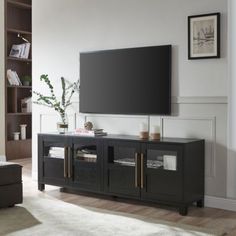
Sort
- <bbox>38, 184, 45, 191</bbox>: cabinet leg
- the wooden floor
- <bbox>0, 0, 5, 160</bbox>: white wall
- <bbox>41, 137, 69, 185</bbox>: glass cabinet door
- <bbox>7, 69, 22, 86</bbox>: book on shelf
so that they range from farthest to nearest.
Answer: <bbox>7, 69, 22, 86</bbox>: book on shelf
<bbox>0, 0, 5, 160</bbox>: white wall
<bbox>38, 184, 45, 191</bbox>: cabinet leg
<bbox>41, 137, 69, 185</bbox>: glass cabinet door
the wooden floor

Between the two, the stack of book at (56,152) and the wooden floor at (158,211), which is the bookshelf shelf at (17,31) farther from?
the wooden floor at (158,211)

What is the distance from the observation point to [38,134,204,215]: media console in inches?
160

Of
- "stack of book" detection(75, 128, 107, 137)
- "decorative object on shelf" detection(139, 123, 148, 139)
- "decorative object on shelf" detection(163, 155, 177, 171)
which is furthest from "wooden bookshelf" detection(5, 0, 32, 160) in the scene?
"decorative object on shelf" detection(163, 155, 177, 171)

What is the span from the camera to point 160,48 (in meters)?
4.51

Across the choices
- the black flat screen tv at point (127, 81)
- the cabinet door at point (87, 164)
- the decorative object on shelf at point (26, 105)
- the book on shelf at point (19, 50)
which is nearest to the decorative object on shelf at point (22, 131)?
the decorative object on shelf at point (26, 105)

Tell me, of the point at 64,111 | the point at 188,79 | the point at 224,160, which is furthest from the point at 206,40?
the point at 64,111

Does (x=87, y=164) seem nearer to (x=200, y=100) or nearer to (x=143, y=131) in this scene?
(x=143, y=131)

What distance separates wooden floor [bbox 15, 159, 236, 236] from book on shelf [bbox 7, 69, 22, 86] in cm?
261

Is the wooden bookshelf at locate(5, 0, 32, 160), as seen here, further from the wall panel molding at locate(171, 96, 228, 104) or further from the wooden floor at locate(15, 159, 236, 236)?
the wall panel molding at locate(171, 96, 228, 104)

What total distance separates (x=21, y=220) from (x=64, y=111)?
186cm

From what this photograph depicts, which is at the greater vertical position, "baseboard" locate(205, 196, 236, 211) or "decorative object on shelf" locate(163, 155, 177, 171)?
"decorative object on shelf" locate(163, 155, 177, 171)

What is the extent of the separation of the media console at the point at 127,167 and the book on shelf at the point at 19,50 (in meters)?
2.70

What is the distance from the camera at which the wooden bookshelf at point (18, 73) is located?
721cm

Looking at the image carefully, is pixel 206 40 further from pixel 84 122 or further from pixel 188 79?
pixel 84 122
